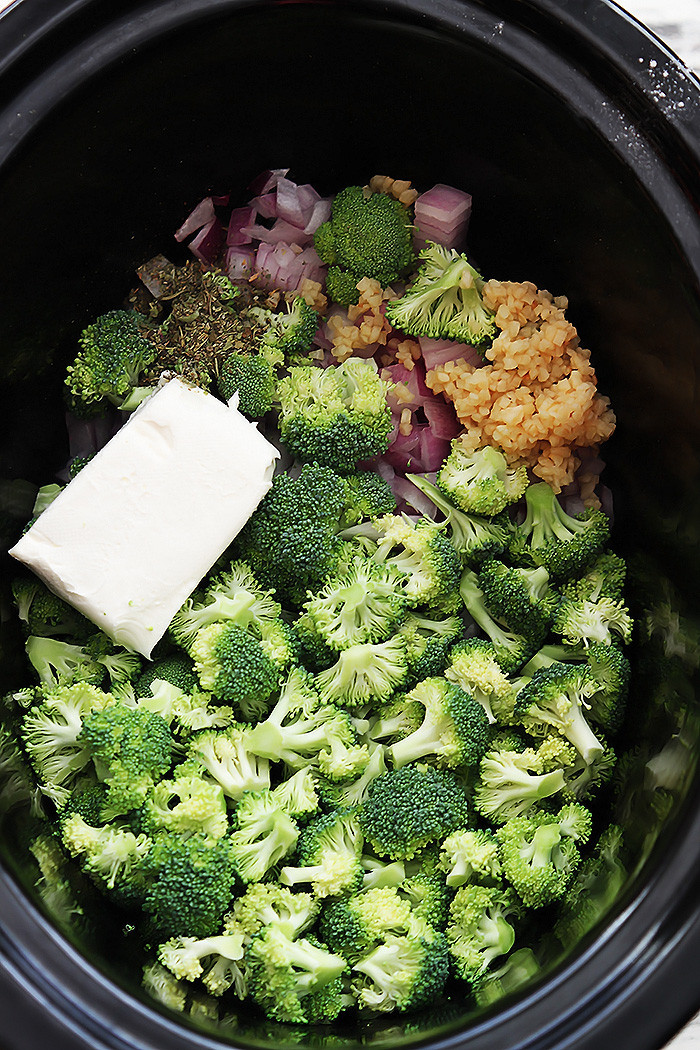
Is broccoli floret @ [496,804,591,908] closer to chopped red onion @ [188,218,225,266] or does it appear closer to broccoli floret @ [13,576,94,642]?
broccoli floret @ [13,576,94,642]

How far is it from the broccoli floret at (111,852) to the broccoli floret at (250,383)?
795mm

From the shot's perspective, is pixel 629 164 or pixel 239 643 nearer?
pixel 629 164

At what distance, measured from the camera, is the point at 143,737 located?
4.93 feet

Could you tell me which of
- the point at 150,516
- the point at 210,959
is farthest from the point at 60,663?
the point at 210,959

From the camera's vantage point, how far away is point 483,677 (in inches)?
62.1

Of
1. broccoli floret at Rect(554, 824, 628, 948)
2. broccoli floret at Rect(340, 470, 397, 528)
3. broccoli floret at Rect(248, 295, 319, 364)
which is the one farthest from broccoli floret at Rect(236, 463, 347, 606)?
broccoli floret at Rect(554, 824, 628, 948)

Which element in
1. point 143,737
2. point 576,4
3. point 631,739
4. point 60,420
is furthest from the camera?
point 60,420

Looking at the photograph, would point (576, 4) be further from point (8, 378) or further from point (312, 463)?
point (8, 378)

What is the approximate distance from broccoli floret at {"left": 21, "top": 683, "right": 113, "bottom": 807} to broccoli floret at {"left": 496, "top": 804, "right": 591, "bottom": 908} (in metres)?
0.74

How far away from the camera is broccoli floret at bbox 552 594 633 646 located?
1629 mm

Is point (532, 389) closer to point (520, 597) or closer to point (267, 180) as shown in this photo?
point (520, 597)

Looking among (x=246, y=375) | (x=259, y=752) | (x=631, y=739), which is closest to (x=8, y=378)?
(x=246, y=375)

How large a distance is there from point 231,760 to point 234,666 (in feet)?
0.54

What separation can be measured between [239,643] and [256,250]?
83cm
